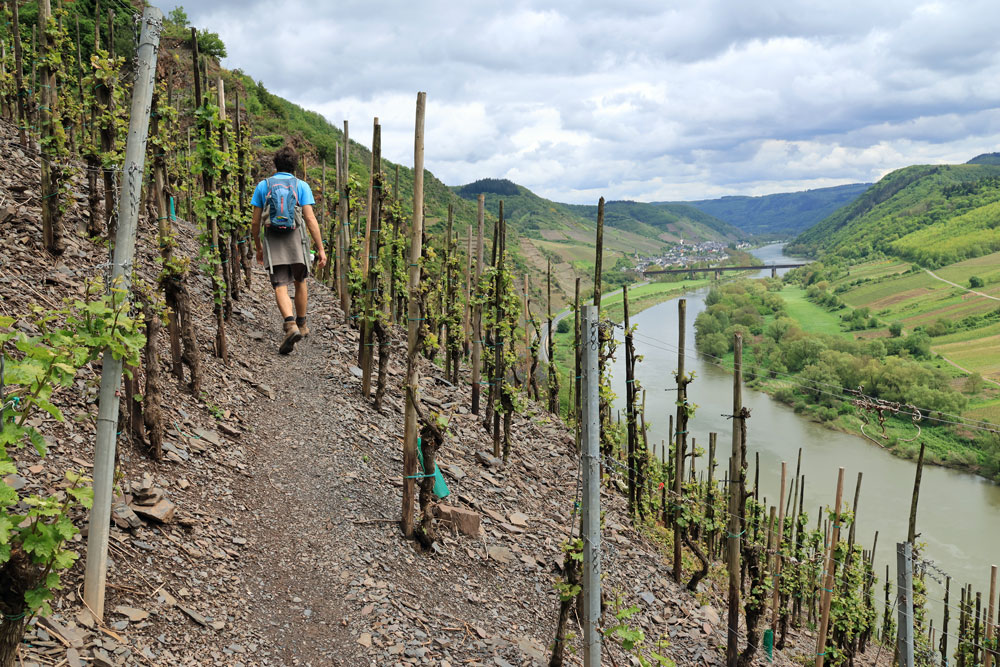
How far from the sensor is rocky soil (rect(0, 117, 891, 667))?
15.1ft

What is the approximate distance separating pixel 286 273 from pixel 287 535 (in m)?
2.98

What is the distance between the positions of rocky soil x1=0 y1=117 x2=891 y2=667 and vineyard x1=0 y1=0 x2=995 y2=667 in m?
0.03

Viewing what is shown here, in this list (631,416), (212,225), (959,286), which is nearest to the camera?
(212,225)

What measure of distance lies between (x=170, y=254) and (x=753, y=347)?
220 feet

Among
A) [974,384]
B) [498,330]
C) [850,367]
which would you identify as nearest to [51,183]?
[498,330]

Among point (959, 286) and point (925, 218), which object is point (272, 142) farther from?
point (925, 218)

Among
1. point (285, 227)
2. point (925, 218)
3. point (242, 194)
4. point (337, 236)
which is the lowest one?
point (285, 227)

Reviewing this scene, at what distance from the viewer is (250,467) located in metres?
7.06

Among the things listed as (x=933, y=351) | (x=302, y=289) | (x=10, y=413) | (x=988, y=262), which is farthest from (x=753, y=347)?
(x=10, y=413)

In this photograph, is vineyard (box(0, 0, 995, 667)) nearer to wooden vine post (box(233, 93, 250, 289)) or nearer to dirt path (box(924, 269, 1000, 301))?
wooden vine post (box(233, 93, 250, 289))

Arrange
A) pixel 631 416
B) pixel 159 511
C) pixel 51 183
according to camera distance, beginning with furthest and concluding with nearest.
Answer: pixel 631 416, pixel 51 183, pixel 159 511

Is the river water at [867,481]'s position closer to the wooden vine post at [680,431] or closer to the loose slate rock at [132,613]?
the wooden vine post at [680,431]

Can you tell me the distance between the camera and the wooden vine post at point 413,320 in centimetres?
604

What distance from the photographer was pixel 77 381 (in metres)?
5.88
